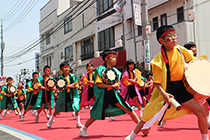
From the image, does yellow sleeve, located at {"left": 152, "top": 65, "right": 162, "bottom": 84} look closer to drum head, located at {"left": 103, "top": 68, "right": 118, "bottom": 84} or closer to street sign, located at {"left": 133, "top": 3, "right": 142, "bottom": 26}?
drum head, located at {"left": 103, "top": 68, "right": 118, "bottom": 84}

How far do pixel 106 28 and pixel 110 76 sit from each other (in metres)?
20.1

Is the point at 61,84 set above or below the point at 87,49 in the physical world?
below

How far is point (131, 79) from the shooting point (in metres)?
8.90

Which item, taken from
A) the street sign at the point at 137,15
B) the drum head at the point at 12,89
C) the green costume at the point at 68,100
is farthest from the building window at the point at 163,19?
the green costume at the point at 68,100

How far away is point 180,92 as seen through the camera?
4066 mm

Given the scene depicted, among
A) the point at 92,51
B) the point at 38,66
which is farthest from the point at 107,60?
the point at 38,66

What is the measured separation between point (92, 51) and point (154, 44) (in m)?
12.2

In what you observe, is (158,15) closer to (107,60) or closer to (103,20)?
(103,20)

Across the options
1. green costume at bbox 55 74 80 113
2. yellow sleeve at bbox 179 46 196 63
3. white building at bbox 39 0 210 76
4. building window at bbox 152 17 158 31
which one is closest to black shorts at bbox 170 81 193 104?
yellow sleeve at bbox 179 46 196 63

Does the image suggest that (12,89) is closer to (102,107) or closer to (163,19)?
(102,107)

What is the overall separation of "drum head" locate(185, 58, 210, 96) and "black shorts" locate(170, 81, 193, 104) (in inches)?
6.2

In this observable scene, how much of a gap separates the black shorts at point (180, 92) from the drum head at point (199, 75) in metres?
0.16

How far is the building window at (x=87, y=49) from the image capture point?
29.9 meters

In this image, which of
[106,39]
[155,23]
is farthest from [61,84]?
[106,39]
